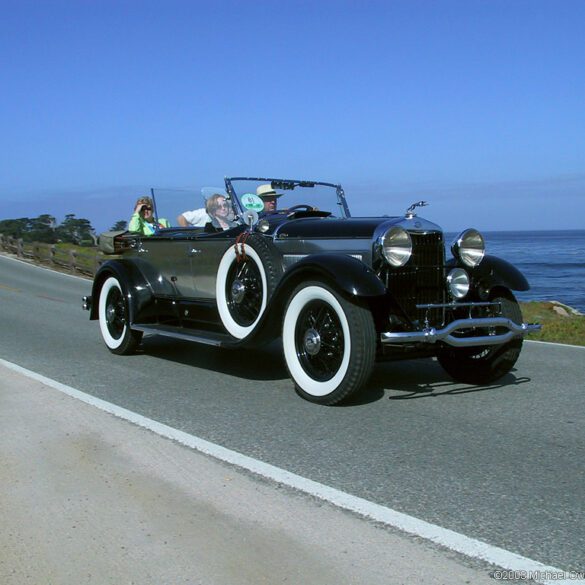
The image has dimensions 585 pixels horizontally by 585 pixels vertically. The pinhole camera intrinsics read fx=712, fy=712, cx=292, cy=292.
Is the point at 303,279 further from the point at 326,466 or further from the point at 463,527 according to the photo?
the point at 463,527

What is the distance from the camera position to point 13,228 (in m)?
35.8

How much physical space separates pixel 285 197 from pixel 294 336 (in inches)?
90.0

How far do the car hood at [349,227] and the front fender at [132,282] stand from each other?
2142mm

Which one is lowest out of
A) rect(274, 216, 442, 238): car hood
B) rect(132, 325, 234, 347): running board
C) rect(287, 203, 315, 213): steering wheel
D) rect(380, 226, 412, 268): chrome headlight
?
rect(132, 325, 234, 347): running board

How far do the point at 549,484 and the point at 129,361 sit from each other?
204 inches

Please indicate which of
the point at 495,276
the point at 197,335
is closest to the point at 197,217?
the point at 197,335

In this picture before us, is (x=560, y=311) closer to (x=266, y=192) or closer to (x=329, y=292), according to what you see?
(x=266, y=192)

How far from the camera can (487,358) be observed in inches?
246

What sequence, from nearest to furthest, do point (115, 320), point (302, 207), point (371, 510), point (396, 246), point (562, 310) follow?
point (371, 510) < point (396, 246) < point (302, 207) < point (115, 320) < point (562, 310)

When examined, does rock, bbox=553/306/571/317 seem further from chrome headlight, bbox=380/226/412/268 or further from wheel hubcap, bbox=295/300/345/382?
wheel hubcap, bbox=295/300/345/382

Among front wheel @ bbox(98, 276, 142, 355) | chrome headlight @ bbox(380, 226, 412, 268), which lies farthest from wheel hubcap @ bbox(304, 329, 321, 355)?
front wheel @ bbox(98, 276, 142, 355)

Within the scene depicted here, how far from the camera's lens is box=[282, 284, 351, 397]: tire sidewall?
5305 mm

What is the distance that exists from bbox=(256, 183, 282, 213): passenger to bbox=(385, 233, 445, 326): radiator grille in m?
2.09

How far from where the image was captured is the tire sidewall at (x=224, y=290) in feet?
20.6
